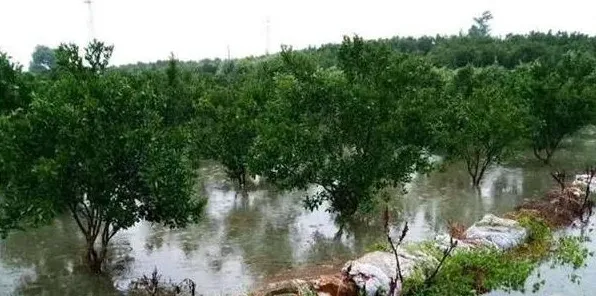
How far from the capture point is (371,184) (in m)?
23.1

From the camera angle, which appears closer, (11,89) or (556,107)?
(11,89)

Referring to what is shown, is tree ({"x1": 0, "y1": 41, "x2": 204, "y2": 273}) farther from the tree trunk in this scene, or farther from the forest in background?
the tree trunk

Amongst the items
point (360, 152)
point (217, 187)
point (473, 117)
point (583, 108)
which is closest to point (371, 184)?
point (360, 152)

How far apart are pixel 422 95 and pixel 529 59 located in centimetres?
5851

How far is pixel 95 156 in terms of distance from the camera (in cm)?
1698

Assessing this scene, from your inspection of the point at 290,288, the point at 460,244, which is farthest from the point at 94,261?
the point at 460,244

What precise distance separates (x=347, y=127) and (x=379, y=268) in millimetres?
7759

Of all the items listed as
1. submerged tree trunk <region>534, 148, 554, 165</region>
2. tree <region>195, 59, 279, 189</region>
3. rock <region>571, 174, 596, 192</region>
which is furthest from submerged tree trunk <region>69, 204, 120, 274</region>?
submerged tree trunk <region>534, 148, 554, 165</region>

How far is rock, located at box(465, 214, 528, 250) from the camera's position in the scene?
20.0 meters

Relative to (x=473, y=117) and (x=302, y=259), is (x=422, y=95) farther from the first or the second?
(x=302, y=259)

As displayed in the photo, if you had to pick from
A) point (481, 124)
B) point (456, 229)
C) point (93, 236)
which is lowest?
point (456, 229)

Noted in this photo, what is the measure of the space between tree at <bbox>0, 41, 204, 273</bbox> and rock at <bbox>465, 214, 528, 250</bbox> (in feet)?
30.1

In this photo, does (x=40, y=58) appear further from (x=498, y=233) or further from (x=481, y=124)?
(x=498, y=233)

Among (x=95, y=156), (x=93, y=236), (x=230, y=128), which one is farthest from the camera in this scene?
(x=230, y=128)
